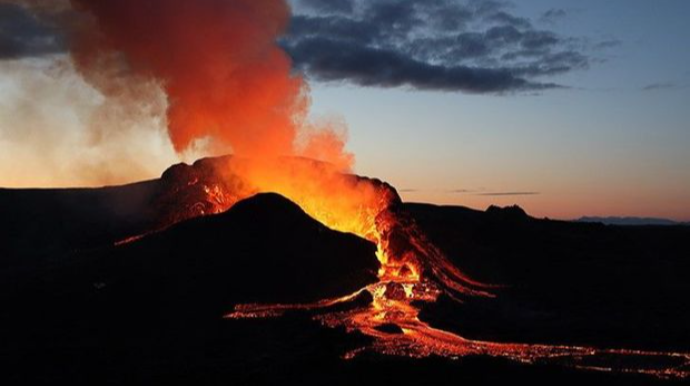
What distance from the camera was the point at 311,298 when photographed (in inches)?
1468

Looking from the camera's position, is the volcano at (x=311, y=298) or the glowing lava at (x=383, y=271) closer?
the volcano at (x=311, y=298)

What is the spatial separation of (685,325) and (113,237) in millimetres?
41376

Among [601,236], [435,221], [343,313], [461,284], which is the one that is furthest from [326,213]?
[601,236]

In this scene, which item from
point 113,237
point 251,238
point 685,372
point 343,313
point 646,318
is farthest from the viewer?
point 113,237

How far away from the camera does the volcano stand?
26.0 m

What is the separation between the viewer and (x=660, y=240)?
284ft

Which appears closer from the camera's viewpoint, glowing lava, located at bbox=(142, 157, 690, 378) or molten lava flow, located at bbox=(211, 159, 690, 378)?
molten lava flow, located at bbox=(211, 159, 690, 378)

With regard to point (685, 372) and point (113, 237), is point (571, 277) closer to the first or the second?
point (685, 372)

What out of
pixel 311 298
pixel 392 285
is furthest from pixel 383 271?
pixel 311 298

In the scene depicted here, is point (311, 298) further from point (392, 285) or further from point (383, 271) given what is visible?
point (383, 271)

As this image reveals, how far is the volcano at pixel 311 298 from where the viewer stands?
1022 inches

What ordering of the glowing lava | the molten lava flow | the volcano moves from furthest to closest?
the glowing lava < the molten lava flow < the volcano

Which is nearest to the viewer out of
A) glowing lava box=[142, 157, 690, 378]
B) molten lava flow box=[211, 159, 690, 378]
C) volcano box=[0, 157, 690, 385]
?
volcano box=[0, 157, 690, 385]

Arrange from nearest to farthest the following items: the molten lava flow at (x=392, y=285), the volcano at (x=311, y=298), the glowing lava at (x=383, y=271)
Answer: the volcano at (x=311, y=298) → the molten lava flow at (x=392, y=285) → the glowing lava at (x=383, y=271)
